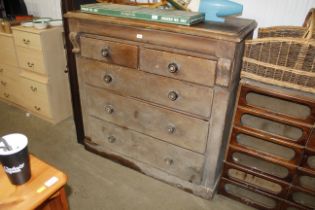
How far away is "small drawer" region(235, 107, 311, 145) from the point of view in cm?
131

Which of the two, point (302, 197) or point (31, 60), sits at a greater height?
point (31, 60)

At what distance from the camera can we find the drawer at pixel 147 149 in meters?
1.59

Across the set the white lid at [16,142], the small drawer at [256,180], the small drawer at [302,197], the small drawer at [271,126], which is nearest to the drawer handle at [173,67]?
the small drawer at [271,126]

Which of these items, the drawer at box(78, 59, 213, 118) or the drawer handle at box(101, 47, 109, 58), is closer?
the drawer at box(78, 59, 213, 118)

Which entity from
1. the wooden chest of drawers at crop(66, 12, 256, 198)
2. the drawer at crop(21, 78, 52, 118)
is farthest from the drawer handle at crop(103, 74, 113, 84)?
the drawer at crop(21, 78, 52, 118)

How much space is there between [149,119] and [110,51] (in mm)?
473

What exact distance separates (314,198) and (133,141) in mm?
1111

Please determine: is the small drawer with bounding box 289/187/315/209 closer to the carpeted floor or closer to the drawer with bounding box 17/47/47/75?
the carpeted floor

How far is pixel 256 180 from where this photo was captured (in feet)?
5.16

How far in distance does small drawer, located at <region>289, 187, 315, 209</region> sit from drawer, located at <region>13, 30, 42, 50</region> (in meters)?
2.06

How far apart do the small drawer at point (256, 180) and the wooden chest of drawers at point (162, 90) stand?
0.08m

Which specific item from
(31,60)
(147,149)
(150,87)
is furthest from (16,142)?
(31,60)

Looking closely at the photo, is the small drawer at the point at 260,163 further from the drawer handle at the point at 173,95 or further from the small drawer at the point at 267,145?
the drawer handle at the point at 173,95

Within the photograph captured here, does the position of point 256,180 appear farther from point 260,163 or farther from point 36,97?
point 36,97
